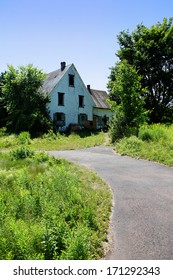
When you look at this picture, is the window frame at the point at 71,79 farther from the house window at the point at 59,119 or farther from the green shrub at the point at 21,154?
the green shrub at the point at 21,154

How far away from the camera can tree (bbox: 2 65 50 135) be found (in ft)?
99.5

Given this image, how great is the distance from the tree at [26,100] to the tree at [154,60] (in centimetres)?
888

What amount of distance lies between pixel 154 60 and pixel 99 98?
12.1m

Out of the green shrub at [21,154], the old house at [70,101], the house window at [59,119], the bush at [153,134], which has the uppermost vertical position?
the old house at [70,101]

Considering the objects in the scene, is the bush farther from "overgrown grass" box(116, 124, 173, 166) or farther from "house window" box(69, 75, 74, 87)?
"house window" box(69, 75, 74, 87)

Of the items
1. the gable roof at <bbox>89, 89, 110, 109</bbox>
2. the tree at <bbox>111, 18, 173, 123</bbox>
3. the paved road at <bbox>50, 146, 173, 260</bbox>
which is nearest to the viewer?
the paved road at <bbox>50, 146, 173, 260</bbox>

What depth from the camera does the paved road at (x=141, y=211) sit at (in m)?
4.79

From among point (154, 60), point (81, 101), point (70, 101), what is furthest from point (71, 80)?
point (154, 60)

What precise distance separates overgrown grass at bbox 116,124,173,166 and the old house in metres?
16.7

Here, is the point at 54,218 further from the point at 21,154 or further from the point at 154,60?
the point at 154,60

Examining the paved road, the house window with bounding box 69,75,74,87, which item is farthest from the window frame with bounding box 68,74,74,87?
the paved road

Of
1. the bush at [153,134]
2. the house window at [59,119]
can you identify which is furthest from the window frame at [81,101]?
the bush at [153,134]

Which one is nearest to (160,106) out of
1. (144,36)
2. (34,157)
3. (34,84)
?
(144,36)
